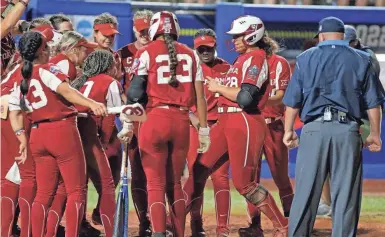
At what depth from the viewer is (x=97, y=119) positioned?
28.4ft

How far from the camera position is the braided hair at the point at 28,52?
7684 mm

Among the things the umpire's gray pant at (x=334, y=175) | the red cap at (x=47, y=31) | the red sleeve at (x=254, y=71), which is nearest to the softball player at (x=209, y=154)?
the red sleeve at (x=254, y=71)

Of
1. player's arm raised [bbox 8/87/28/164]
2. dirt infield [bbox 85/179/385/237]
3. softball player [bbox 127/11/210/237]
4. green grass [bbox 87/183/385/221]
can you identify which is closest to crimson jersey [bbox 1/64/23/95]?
player's arm raised [bbox 8/87/28/164]

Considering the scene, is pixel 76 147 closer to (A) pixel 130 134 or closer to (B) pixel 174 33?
(A) pixel 130 134

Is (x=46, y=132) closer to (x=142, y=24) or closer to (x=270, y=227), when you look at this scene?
(x=142, y=24)

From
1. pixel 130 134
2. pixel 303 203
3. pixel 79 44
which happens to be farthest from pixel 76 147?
pixel 303 203

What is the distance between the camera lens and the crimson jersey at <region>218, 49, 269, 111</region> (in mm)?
8320

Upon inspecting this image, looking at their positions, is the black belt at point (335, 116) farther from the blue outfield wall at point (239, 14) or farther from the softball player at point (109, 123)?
the blue outfield wall at point (239, 14)

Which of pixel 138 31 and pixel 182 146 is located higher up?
pixel 138 31

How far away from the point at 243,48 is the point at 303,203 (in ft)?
6.28

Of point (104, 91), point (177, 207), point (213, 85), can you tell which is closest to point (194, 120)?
point (213, 85)

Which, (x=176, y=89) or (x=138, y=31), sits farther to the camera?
(x=138, y=31)

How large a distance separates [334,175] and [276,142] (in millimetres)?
2210

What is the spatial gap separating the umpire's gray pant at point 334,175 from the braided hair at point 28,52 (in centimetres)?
236
